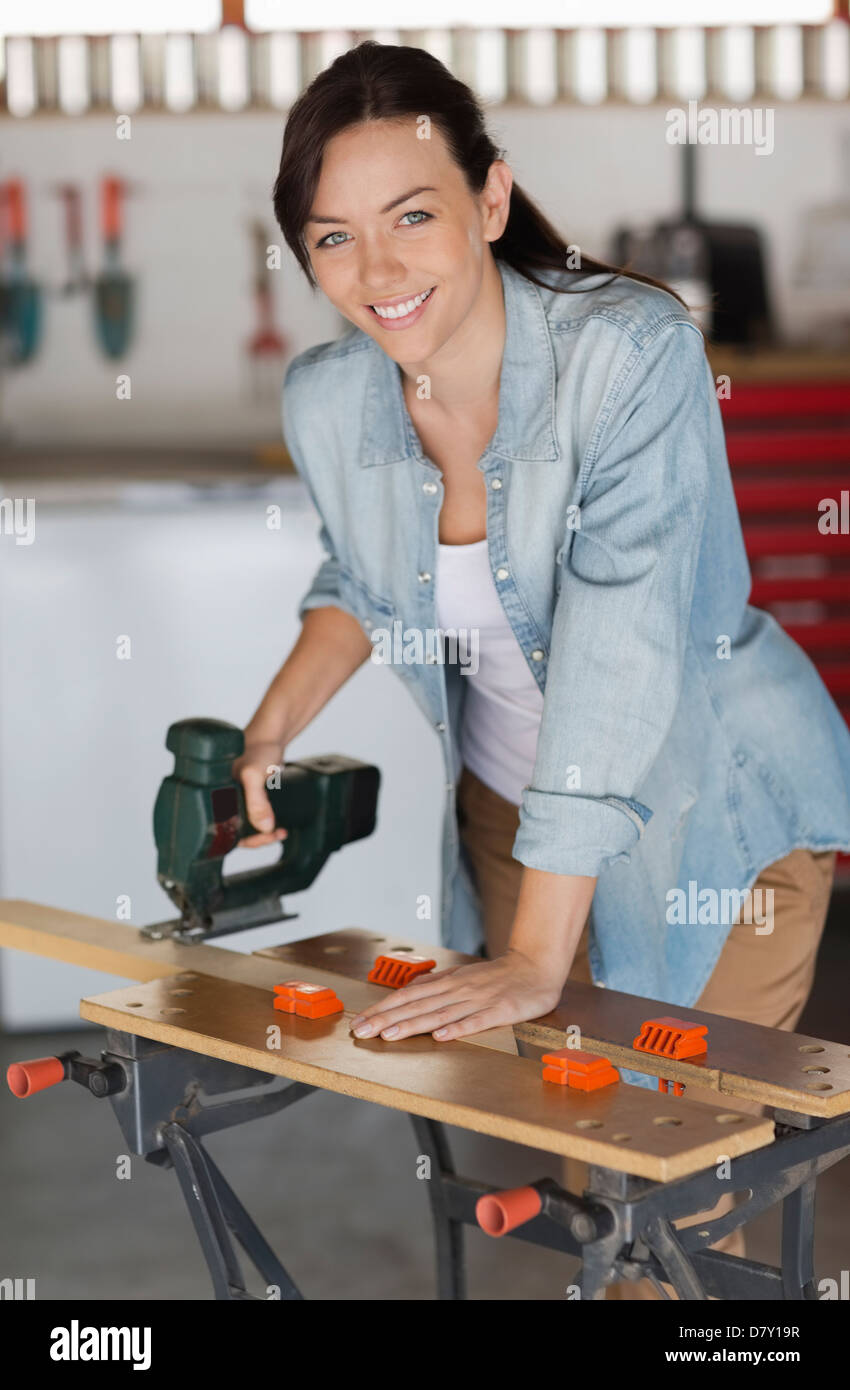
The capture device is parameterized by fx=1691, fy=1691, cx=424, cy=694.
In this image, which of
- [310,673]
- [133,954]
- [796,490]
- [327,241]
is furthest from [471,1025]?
[796,490]

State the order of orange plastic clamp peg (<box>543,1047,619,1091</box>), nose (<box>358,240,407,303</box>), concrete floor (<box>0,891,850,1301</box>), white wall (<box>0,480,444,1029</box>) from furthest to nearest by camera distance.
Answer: white wall (<box>0,480,444,1029</box>), concrete floor (<box>0,891,850,1301</box>), nose (<box>358,240,407,303</box>), orange plastic clamp peg (<box>543,1047,619,1091</box>)

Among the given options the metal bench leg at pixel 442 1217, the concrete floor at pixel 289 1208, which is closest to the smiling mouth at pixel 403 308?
the metal bench leg at pixel 442 1217

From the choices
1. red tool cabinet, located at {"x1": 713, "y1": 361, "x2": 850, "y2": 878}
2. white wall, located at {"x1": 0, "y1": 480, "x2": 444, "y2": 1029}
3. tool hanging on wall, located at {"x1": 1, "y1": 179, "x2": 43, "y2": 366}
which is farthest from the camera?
tool hanging on wall, located at {"x1": 1, "y1": 179, "x2": 43, "y2": 366}

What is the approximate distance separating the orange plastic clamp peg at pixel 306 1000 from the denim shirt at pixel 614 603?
0.20 meters

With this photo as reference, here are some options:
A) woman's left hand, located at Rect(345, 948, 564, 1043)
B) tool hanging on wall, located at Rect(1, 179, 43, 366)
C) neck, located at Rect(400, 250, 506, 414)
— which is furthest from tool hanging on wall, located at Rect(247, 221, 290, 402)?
woman's left hand, located at Rect(345, 948, 564, 1043)

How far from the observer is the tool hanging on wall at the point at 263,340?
434 cm

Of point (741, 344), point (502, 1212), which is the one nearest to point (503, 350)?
point (502, 1212)

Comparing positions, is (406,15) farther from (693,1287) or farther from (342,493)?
(693,1287)

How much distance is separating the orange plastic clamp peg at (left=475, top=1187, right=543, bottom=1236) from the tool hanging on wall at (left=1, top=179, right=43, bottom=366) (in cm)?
359

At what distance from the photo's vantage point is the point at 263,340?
442 centimetres

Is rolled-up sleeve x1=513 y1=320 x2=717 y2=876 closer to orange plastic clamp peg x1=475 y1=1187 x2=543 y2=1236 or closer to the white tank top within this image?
the white tank top

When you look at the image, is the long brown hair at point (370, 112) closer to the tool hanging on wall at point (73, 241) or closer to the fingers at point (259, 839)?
the fingers at point (259, 839)

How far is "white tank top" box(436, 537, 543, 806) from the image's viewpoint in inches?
66.1

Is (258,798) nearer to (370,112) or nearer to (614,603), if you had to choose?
(614,603)
